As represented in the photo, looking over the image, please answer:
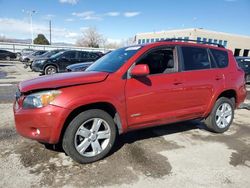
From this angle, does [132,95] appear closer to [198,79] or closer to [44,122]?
[44,122]

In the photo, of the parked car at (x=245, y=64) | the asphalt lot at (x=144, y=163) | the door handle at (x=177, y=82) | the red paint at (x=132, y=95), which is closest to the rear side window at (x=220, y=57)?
the red paint at (x=132, y=95)

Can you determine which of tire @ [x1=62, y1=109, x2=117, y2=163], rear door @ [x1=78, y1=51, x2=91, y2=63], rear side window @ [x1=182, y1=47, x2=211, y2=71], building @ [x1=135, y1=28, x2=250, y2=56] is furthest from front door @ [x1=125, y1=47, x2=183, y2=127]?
building @ [x1=135, y1=28, x2=250, y2=56]

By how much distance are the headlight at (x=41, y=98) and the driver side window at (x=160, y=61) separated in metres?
1.62

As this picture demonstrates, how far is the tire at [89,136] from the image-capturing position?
3704mm

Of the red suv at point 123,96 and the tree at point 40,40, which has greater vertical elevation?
the tree at point 40,40

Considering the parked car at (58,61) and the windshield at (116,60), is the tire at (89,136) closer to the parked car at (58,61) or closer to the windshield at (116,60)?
the windshield at (116,60)

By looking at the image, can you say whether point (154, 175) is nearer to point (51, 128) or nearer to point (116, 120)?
point (116, 120)

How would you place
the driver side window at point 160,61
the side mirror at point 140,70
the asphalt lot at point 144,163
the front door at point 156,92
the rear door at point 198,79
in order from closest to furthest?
the asphalt lot at point 144,163 < the side mirror at point 140,70 < the front door at point 156,92 < the driver side window at point 160,61 < the rear door at point 198,79

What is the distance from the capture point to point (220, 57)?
5512 mm

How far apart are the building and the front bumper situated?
30291 millimetres

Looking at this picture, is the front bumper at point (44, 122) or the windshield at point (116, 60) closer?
the front bumper at point (44, 122)

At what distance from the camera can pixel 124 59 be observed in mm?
4375

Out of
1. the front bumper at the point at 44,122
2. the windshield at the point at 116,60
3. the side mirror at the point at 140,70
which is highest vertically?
the windshield at the point at 116,60

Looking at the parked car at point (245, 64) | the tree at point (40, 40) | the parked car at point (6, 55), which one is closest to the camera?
the parked car at point (245, 64)
